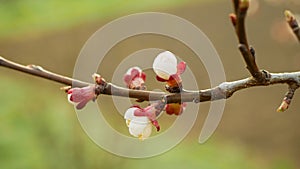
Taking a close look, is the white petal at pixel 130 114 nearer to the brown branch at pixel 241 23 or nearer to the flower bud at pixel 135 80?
the flower bud at pixel 135 80

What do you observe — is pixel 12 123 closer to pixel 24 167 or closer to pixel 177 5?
pixel 24 167

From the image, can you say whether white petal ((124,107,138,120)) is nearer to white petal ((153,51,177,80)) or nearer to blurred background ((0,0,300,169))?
white petal ((153,51,177,80))

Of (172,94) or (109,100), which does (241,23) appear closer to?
(172,94)

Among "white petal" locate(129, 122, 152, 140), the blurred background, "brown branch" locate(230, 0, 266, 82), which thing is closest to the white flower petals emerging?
"white petal" locate(129, 122, 152, 140)

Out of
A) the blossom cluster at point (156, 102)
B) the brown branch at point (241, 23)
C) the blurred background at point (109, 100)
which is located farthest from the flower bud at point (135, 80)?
the blurred background at point (109, 100)

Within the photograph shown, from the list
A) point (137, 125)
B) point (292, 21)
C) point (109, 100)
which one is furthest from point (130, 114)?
point (109, 100)

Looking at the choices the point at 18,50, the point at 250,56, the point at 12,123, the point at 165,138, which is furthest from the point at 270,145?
the point at 250,56
